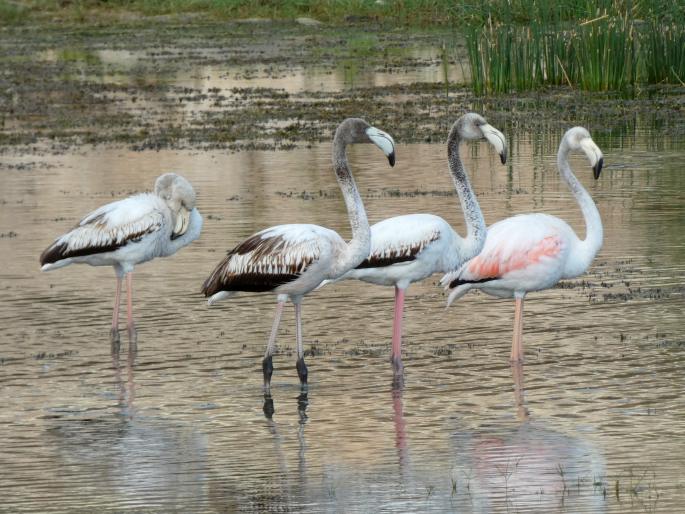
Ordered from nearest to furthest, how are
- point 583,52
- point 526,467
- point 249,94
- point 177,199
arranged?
1. point 526,467
2. point 177,199
3. point 583,52
4. point 249,94

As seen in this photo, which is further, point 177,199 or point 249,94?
point 249,94

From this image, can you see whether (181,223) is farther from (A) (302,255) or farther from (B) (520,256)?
(B) (520,256)

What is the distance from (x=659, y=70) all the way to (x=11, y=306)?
1750 cm

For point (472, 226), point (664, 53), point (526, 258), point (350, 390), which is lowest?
Answer: point (350, 390)

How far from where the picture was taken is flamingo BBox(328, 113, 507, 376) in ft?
33.0

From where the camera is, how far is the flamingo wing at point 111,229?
11.8 m

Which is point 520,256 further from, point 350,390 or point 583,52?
point 583,52

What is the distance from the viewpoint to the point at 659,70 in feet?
89.7

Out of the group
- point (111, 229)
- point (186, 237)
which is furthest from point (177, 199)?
point (111, 229)

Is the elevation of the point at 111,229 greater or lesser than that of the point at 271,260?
greater

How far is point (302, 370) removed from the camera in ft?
31.3

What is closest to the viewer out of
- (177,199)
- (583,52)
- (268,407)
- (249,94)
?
(268,407)

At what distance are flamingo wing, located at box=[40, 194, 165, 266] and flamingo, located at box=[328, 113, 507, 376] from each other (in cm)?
228

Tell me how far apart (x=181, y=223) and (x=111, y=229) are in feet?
1.95
